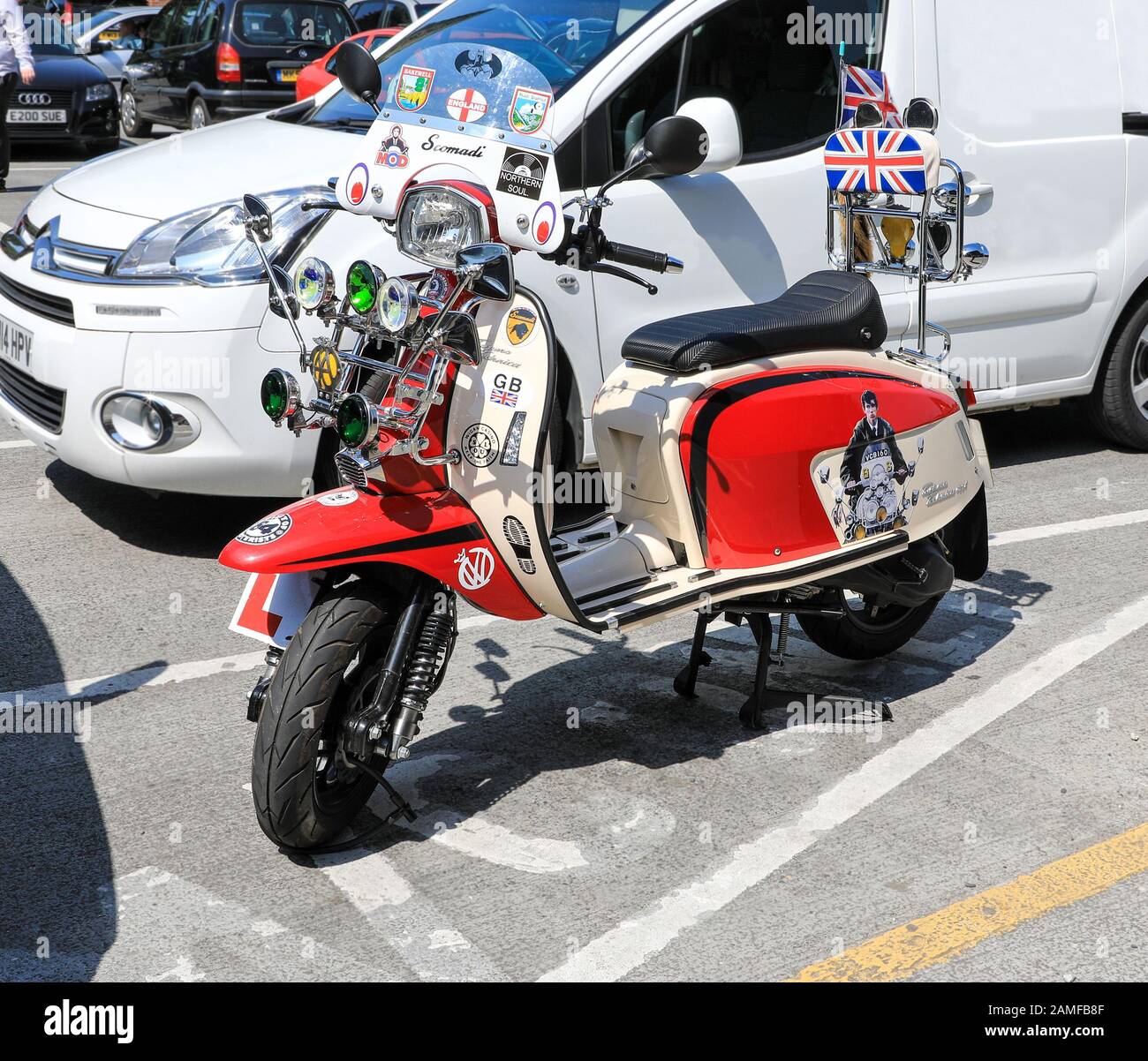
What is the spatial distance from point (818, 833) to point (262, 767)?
4.47 ft

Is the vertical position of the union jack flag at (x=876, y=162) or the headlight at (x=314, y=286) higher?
the union jack flag at (x=876, y=162)

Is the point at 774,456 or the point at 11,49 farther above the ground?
the point at 11,49

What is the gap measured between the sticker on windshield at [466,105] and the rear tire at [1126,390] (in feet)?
14.4

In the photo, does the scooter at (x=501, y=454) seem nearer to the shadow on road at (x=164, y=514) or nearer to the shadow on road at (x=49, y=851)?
the shadow on road at (x=49, y=851)

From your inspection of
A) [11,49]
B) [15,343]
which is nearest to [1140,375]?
[15,343]

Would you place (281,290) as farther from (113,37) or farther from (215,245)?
(113,37)

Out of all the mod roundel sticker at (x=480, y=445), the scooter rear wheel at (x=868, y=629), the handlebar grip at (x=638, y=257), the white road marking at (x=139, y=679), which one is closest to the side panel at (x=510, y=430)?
the mod roundel sticker at (x=480, y=445)

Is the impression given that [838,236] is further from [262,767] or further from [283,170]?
[262,767]

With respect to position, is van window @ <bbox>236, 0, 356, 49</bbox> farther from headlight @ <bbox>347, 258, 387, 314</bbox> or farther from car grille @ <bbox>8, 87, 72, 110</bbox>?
headlight @ <bbox>347, 258, 387, 314</bbox>

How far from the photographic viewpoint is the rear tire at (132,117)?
56.2 ft

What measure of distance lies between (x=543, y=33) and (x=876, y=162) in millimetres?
1666

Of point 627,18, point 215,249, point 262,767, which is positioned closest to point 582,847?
point 262,767

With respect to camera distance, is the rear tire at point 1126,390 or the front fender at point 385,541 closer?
the front fender at point 385,541

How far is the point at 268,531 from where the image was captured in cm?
331
